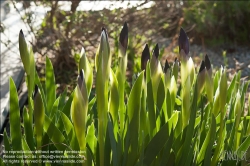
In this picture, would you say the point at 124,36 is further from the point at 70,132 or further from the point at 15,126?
the point at 15,126

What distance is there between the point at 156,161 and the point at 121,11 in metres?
2.45

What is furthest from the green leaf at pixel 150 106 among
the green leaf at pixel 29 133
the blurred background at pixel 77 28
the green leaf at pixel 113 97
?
the blurred background at pixel 77 28

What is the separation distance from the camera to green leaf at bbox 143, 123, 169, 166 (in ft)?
4.49

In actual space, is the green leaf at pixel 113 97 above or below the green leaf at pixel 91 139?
above

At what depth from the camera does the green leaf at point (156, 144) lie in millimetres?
1368

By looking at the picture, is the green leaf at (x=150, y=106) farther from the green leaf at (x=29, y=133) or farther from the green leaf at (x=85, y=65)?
the green leaf at (x=29, y=133)

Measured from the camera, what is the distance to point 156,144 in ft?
4.52

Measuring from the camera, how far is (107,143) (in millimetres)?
1444

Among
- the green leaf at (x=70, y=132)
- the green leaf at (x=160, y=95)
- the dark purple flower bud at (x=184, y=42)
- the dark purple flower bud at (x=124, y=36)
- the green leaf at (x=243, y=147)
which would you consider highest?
the dark purple flower bud at (x=124, y=36)

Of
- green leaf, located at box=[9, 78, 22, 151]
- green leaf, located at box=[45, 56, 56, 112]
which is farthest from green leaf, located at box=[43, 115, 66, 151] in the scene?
green leaf, located at box=[45, 56, 56, 112]

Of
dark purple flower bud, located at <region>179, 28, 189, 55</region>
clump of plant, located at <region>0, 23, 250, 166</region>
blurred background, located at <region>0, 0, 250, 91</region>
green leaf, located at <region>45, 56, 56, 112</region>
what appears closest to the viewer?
clump of plant, located at <region>0, 23, 250, 166</region>

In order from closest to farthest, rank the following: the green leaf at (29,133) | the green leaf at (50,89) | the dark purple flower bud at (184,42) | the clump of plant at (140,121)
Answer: the clump of plant at (140,121), the dark purple flower bud at (184,42), the green leaf at (29,133), the green leaf at (50,89)

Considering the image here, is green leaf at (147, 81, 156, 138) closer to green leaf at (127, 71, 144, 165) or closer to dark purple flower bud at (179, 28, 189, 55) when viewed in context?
green leaf at (127, 71, 144, 165)

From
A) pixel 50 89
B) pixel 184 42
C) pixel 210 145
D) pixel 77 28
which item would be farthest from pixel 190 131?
pixel 77 28
